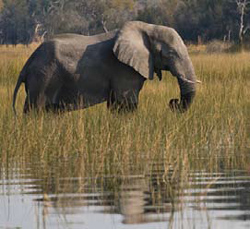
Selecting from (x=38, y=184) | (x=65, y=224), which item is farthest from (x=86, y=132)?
(x=65, y=224)

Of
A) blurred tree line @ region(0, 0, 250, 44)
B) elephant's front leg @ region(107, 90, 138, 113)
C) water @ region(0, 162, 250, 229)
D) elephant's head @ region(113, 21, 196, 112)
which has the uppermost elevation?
elephant's head @ region(113, 21, 196, 112)

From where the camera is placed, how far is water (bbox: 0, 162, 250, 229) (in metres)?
5.24

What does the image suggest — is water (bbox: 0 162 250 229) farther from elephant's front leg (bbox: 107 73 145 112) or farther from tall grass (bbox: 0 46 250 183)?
elephant's front leg (bbox: 107 73 145 112)

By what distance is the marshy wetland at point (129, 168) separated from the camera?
5453 mm

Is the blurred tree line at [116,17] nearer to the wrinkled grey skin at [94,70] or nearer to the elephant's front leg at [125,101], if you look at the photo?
the wrinkled grey skin at [94,70]

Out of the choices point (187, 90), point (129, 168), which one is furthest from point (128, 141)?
point (187, 90)

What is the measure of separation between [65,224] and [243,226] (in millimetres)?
962

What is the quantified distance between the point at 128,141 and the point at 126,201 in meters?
2.39

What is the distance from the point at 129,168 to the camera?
24.5ft

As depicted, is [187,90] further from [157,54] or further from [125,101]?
[125,101]

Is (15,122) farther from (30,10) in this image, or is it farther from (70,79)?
(30,10)

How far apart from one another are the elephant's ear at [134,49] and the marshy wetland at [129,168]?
50 centimetres

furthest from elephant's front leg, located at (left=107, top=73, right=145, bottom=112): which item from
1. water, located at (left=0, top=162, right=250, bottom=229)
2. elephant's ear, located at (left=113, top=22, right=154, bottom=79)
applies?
water, located at (left=0, top=162, right=250, bottom=229)

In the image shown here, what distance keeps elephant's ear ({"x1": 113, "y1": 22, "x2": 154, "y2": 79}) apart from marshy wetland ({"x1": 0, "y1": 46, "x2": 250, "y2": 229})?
0.50m
